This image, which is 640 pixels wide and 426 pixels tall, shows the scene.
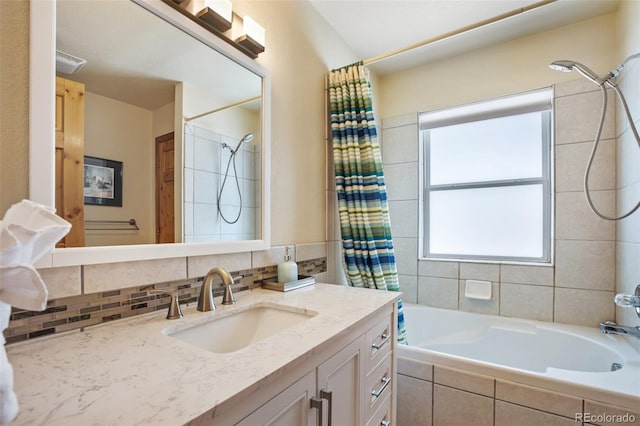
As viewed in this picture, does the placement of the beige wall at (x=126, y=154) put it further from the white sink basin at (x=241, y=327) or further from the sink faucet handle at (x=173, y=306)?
the white sink basin at (x=241, y=327)

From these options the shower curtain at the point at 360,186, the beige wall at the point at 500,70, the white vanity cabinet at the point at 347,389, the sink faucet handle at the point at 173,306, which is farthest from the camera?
the beige wall at the point at 500,70

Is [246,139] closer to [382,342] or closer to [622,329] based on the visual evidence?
[382,342]

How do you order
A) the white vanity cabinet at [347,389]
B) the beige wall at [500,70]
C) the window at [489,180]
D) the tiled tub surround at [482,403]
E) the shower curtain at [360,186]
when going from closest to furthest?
the white vanity cabinet at [347,389]
the tiled tub surround at [482,403]
the shower curtain at [360,186]
the beige wall at [500,70]
the window at [489,180]

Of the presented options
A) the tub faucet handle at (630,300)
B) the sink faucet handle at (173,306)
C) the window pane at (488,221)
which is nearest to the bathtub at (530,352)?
the tub faucet handle at (630,300)

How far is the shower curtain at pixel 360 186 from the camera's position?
181 cm

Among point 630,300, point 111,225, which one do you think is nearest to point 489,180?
point 630,300

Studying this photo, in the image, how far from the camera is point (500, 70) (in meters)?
2.22

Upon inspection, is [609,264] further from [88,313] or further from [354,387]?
[88,313]

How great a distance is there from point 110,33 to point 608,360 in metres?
2.72

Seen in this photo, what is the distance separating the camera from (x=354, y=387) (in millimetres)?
1015

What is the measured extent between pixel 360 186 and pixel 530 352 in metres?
1.55

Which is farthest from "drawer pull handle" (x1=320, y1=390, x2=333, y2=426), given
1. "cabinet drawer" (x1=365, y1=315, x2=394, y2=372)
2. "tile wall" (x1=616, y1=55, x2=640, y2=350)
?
"tile wall" (x1=616, y1=55, x2=640, y2=350)

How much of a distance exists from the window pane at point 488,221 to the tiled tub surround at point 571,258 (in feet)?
0.51

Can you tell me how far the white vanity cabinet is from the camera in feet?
2.30
